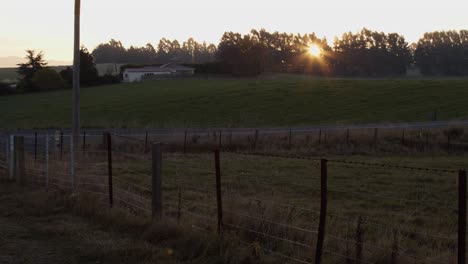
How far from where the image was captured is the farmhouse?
371 ft

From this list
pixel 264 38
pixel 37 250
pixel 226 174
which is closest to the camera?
pixel 37 250

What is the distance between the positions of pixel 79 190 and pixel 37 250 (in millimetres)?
4124

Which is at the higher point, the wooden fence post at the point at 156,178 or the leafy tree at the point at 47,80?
the leafy tree at the point at 47,80

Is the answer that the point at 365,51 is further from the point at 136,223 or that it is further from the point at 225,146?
the point at 136,223

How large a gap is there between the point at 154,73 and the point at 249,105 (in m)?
54.4

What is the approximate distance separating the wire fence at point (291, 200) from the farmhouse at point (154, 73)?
84758 millimetres

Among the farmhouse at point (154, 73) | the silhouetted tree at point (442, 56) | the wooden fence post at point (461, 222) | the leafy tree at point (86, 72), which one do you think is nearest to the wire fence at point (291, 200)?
the wooden fence post at point (461, 222)

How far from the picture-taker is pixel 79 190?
12875 millimetres

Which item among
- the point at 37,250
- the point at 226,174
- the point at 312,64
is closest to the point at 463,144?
the point at 226,174

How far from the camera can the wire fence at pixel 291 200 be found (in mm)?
8055

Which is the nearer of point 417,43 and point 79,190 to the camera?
point 79,190

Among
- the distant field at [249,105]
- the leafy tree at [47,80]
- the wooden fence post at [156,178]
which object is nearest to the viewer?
the wooden fence post at [156,178]

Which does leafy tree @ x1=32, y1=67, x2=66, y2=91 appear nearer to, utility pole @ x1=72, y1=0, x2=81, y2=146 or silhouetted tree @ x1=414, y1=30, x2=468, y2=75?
utility pole @ x1=72, y1=0, x2=81, y2=146

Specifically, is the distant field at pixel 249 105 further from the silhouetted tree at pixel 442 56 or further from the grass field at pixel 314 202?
the silhouetted tree at pixel 442 56
